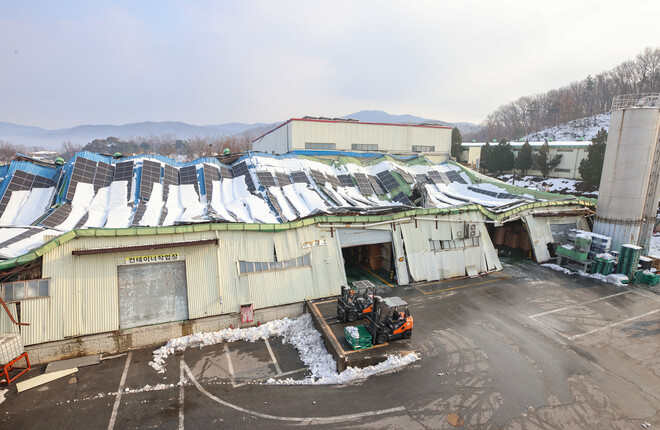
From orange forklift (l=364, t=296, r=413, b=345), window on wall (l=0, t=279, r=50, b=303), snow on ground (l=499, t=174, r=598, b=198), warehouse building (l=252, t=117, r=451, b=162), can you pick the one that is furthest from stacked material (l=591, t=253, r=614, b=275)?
window on wall (l=0, t=279, r=50, b=303)

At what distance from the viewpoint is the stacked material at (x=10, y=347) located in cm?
1351

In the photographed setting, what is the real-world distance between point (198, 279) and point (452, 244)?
62.0ft

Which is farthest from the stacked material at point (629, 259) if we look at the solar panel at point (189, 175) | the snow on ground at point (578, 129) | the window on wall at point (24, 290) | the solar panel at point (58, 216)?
the snow on ground at point (578, 129)

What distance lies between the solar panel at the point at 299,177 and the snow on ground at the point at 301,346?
13.8 metres

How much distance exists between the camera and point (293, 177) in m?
29.8

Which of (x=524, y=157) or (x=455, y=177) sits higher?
(x=524, y=157)

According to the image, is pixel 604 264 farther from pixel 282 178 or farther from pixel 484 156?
pixel 484 156

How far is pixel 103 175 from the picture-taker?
24797 millimetres

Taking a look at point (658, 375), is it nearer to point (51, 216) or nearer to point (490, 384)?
point (490, 384)

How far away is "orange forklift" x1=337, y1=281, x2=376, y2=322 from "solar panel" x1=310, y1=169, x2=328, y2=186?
13.7 metres

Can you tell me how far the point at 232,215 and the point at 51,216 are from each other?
11.0 meters

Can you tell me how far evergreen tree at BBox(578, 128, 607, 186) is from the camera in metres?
48.1

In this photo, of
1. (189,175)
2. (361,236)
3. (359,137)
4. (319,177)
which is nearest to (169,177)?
(189,175)

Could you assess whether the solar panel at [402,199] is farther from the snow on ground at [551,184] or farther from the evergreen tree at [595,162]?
the evergreen tree at [595,162]
